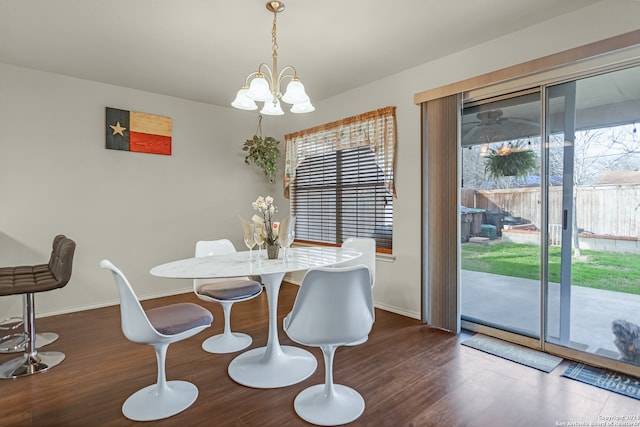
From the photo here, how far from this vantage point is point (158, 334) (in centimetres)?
165

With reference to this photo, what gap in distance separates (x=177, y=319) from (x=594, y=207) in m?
2.94

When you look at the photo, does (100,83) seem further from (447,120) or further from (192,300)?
(447,120)

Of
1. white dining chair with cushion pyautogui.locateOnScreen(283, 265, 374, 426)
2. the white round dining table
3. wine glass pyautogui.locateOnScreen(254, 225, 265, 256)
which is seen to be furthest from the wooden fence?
wine glass pyautogui.locateOnScreen(254, 225, 265, 256)

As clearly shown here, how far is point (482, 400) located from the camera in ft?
6.34

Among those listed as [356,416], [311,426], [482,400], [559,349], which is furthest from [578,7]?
[311,426]

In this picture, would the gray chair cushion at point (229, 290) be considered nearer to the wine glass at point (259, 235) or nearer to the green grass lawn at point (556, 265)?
the wine glass at point (259, 235)

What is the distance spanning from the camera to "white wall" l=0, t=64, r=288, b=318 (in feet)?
10.9

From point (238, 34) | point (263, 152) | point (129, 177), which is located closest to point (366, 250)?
point (238, 34)

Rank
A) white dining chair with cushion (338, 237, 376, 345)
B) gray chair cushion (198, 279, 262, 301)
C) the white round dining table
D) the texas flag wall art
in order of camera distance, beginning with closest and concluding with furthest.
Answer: the white round dining table
gray chair cushion (198, 279, 262, 301)
white dining chair with cushion (338, 237, 376, 345)
the texas flag wall art

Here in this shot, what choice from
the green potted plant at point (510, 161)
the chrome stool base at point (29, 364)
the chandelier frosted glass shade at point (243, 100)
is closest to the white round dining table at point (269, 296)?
the chandelier frosted glass shade at point (243, 100)

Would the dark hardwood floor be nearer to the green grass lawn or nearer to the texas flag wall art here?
the green grass lawn

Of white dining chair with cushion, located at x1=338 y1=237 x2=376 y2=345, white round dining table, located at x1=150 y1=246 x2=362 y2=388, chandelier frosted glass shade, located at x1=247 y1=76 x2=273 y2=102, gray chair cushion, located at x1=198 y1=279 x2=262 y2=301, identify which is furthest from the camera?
white dining chair with cushion, located at x1=338 y1=237 x2=376 y2=345

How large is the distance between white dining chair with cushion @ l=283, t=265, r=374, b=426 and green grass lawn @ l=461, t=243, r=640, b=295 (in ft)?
5.76

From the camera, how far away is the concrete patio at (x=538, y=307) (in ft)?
7.59
